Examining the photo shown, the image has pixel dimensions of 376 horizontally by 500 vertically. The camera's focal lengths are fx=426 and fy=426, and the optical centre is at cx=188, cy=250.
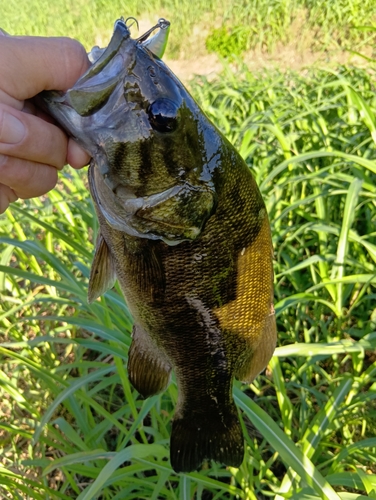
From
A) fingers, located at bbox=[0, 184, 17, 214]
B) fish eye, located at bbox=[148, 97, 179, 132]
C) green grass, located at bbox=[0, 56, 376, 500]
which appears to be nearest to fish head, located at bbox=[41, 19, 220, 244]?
fish eye, located at bbox=[148, 97, 179, 132]

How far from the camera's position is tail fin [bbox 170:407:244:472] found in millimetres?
1130

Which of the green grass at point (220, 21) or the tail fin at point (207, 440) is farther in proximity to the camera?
the green grass at point (220, 21)

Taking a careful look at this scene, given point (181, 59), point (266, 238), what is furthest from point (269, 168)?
point (181, 59)

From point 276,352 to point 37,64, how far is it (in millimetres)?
983

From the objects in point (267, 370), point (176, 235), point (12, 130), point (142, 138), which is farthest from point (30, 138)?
point (267, 370)

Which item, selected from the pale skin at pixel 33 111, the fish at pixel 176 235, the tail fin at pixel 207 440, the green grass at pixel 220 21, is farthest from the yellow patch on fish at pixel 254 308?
the green grass at pixel 220 21

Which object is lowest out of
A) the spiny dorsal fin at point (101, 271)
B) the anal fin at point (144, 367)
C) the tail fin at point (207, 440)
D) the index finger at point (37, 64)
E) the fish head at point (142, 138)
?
the tail fin at point (207, 440)

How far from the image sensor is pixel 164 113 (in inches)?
32.3

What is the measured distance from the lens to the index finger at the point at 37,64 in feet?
2.81

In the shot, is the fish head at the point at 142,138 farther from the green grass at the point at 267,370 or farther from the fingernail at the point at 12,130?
the green grass at the point at 267,370

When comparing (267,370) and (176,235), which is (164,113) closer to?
(176,235)

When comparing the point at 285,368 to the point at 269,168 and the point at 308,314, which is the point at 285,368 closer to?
the point at 308,314

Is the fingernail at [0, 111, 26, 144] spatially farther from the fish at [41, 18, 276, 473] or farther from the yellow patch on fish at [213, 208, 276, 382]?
the yellow patch on fish at [213, 208, 276, 382]

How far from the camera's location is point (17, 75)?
861mm
